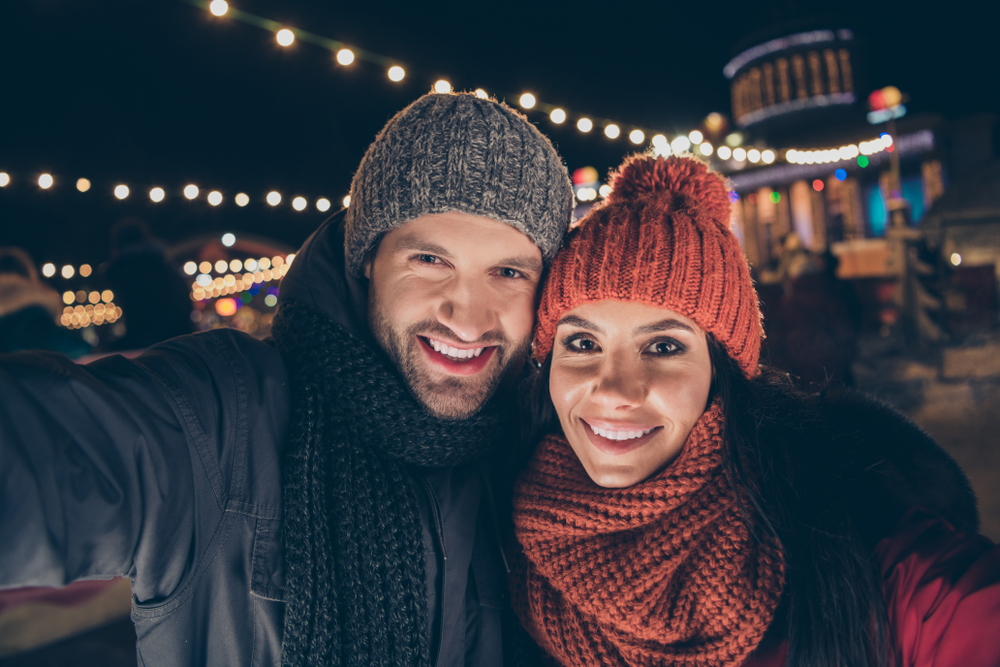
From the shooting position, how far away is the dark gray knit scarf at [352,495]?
144 centimetres

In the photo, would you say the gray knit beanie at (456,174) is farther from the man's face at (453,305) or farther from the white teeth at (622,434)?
the white teeth at (622,434)

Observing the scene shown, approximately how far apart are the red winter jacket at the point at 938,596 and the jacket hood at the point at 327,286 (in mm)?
1535

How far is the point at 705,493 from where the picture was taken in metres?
1.57

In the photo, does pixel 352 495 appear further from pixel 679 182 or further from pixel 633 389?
pixel 679 182

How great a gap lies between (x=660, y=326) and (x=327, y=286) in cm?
109

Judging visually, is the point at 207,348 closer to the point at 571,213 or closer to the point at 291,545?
the point at 291,545

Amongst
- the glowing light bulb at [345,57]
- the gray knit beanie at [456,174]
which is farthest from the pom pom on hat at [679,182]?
the glowing light bulb at [345,57]

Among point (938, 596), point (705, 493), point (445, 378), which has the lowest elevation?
point (938, 596)

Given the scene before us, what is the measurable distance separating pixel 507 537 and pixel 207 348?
3.68ft

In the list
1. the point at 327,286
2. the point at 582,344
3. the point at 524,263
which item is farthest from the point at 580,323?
the point at 327,286

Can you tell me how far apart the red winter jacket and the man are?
37.8 inches

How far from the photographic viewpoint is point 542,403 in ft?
6.77

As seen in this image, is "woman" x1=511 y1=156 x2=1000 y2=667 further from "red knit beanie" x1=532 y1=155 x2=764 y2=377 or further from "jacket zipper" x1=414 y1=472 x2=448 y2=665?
"jacket zipper" x1=414 y1=472 x2=448 y2=665

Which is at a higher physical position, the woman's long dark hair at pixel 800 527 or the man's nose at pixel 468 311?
the man's nose at pixel 468 311
